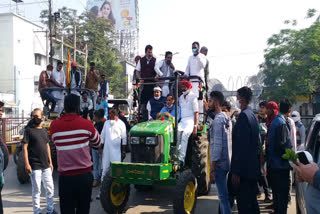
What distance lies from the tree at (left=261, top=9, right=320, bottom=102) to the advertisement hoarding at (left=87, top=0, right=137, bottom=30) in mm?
32071

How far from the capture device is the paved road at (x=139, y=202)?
6215 mm

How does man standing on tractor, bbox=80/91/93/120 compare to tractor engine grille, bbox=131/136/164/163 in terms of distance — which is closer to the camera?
tractor engine grille, bbox=131/136/164/163

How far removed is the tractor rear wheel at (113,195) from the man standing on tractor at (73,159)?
1508 mm

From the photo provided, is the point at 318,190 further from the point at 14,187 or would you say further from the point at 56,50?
the point at 56,50

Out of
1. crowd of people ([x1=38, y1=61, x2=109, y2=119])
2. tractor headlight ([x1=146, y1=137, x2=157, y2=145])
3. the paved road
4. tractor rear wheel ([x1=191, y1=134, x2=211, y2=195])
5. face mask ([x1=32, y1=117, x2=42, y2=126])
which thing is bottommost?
the paved road

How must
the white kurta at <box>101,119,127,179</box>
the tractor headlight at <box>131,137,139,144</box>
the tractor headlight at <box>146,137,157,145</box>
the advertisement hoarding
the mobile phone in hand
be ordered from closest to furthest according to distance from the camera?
the mobile phone in hand < the tractor headlight at <box>146,137,157,145</box> < the tractor headlight at <box>131,137,139,144</box> < the white kurta at <box>101,119,127,179</box> < the advertisement hoarding

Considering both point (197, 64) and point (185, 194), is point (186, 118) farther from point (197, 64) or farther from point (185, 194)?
point (197, 64)

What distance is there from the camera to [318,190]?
2.53 m

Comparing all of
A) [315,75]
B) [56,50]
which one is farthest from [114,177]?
[56,50]

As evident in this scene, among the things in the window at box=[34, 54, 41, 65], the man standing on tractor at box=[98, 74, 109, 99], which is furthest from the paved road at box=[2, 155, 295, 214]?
the window at box=[34, 54, 41, 65]

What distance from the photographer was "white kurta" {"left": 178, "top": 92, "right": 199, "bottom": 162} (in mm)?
6172

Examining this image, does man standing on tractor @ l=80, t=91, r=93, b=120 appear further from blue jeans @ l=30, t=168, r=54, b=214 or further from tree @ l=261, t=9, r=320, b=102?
tree @ l=261, t=9, r=320, b=102

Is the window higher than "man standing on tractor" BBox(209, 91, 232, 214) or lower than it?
higher

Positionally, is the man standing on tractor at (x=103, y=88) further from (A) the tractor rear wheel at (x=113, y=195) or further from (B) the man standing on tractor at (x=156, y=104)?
(A) the tractor rear wheel at (x=113, y=195)
